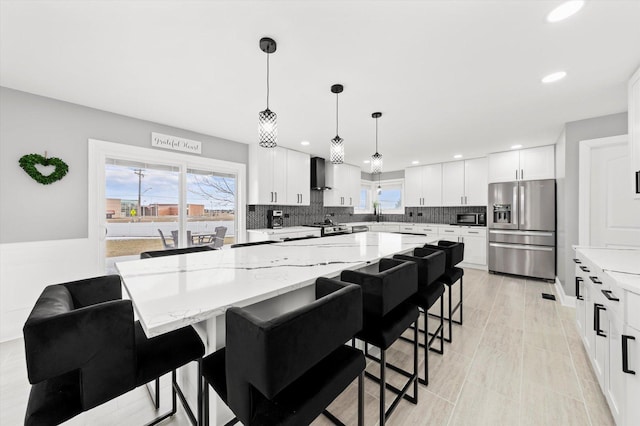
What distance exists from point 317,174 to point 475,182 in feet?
11.3

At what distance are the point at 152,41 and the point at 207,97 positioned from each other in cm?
86

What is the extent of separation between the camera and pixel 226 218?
169 inches

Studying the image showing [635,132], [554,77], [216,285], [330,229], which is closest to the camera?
[216,285]

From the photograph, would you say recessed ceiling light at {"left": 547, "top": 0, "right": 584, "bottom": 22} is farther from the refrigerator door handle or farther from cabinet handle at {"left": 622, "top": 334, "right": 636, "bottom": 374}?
the refrigerator door handle

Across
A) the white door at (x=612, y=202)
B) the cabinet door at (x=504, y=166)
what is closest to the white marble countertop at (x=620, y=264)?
the white door at (x=612, y=202)

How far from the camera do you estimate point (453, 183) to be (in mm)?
5707

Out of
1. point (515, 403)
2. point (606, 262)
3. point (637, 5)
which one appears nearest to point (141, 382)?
point (515, 403)

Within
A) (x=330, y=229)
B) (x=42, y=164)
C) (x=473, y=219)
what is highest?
(x=42, y=164)

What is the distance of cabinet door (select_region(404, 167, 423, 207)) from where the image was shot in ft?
20.4

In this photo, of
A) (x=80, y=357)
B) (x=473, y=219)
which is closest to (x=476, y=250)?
(x=473, y=219)

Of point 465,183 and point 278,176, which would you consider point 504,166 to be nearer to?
point 465,183

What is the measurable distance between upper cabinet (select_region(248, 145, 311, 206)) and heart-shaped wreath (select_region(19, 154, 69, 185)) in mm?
2300

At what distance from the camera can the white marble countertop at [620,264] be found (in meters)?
1.24

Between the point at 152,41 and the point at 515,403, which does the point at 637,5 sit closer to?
the point at 515,403
